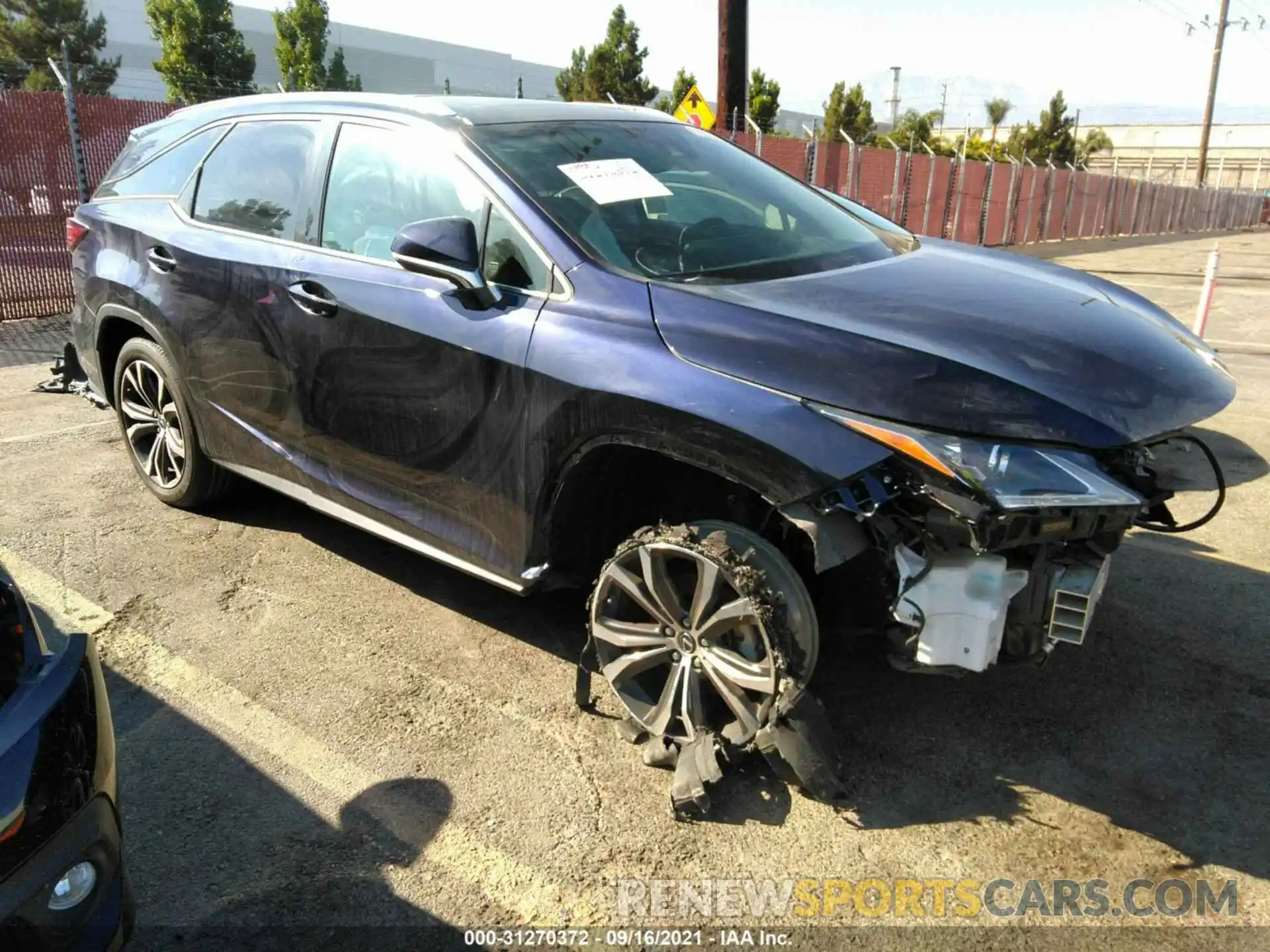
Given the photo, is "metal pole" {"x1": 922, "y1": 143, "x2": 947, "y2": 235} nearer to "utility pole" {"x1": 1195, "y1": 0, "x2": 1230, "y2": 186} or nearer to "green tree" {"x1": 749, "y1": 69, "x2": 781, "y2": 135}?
"green tree" {"x1": 749, "y1": 69, "x2": 781, "y2": 135}

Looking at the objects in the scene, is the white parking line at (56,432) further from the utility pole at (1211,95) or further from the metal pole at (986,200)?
the utility pole at (1211,95)

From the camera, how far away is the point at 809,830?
259 centimetres

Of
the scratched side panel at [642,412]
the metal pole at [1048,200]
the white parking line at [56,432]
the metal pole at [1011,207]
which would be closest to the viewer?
the scratched side panel at [642,412]

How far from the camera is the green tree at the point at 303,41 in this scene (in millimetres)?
29453

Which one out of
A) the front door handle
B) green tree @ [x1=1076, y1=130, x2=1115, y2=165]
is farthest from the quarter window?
green tree @ [x1=1076, y1=130, x2=1115, y2=165]

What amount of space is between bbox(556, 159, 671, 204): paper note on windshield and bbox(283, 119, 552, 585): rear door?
1.04 ft

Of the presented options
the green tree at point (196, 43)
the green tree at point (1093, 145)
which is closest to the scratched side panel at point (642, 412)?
the green tree at point (196, 43)

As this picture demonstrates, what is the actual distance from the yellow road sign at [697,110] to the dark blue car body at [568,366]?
314 inches

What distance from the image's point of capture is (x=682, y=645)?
273 centimetres

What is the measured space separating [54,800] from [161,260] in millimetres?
3010

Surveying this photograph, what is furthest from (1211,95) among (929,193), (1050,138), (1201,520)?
(1201,520)

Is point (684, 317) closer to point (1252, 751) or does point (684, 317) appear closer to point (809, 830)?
point (809, 830)

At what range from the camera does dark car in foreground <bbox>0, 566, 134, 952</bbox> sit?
162 cm

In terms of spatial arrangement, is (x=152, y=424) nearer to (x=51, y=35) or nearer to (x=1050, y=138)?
(x=51, y=35)
